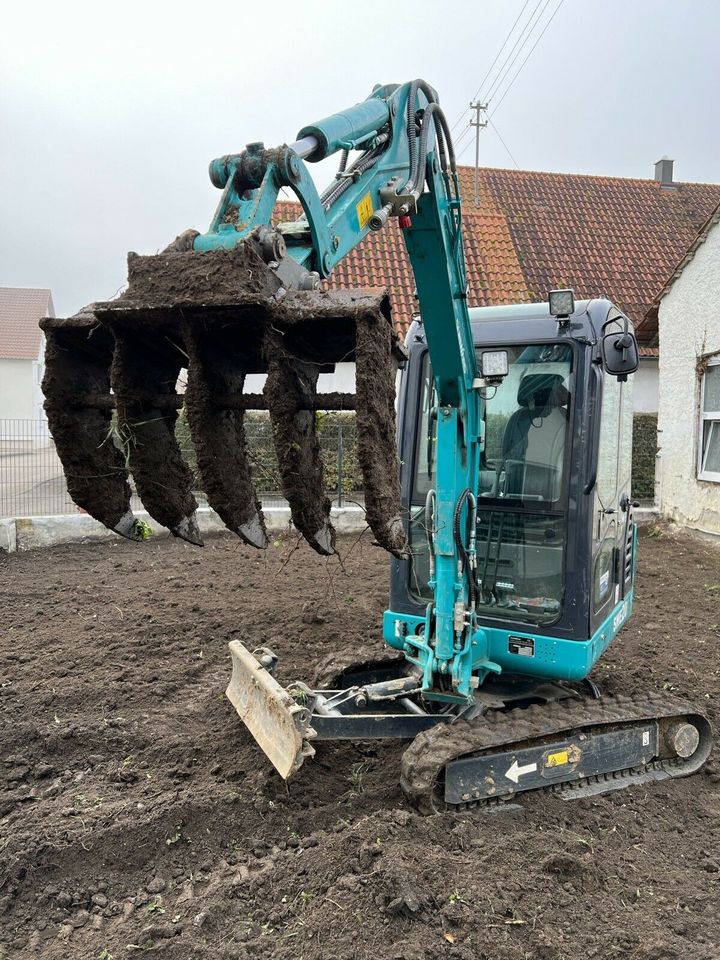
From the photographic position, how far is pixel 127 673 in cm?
526

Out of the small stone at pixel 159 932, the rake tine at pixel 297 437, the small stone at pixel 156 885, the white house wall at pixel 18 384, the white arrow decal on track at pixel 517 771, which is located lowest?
the small stone at pixel 156 885

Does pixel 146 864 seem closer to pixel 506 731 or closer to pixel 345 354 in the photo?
pixel 506 731

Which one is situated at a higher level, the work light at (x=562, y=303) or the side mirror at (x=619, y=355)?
the work light at (x=562, y=303)

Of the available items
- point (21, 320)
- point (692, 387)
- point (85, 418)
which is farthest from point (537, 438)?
point (21, 320)

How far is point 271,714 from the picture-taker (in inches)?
141

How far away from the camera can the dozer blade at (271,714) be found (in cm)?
320

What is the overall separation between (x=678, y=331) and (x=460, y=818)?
1025cm

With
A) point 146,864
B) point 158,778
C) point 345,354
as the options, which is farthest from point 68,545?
point 345,354

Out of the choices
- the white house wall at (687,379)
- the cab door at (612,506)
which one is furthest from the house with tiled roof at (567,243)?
the cab door at (612,506)

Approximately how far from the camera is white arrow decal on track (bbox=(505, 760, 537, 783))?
3521 millimetres

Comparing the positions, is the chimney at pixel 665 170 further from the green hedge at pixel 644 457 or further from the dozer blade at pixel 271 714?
the dozer blade at pixel 271 714

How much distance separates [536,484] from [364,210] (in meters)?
1.69

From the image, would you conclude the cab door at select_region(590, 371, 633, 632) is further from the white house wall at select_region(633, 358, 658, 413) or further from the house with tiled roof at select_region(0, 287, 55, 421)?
the house with tiled roof at select_region(0, 287, 55, 421)

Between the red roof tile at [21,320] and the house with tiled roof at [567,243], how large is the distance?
24463 mm
